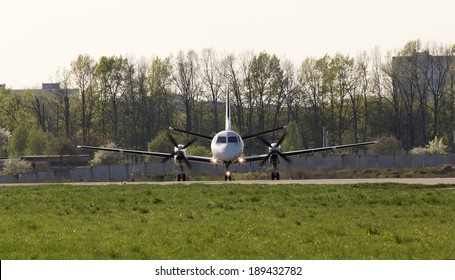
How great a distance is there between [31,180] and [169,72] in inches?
1556

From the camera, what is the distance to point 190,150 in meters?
107

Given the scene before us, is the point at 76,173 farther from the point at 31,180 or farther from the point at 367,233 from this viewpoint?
the point at 367,233

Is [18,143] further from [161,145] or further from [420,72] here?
[420,72]

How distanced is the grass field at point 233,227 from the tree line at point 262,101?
258 ft

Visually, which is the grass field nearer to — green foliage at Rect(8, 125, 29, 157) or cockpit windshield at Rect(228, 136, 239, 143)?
cockpit windshield at Rect(228, 136, 239, 143)

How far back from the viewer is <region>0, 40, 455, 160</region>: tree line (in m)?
123

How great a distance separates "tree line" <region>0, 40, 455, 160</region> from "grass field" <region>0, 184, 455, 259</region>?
7866cm

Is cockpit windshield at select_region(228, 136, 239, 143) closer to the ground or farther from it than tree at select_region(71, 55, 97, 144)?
closer to the ground

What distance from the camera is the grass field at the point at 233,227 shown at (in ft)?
71.6

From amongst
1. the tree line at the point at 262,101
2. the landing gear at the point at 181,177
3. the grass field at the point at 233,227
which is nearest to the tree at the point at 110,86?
the tree line at the point at 262,101

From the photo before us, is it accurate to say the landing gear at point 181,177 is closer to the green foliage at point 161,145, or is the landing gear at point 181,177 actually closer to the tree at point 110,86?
the green foliage at point 161,145

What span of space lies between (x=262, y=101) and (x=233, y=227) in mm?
97918

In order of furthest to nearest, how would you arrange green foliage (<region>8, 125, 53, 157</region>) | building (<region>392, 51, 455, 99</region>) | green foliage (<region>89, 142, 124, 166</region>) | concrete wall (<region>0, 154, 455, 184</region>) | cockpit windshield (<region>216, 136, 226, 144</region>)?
building (<region>392, 51, 455, 99</region>)
green foliage (<region>8, 125, 53, 157</region>)
green foliage (<region>89, 142, 124, 166</region>)
concrete wall (<region>0, 154, 455, 184</region>)
cockpit windshield (<region>216, 136, 226, 144</region>)

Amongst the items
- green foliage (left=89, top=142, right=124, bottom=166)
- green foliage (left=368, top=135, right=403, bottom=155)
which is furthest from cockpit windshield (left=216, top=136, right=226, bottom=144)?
green foliage (left=368, top=135, right=403, bottom=155)
